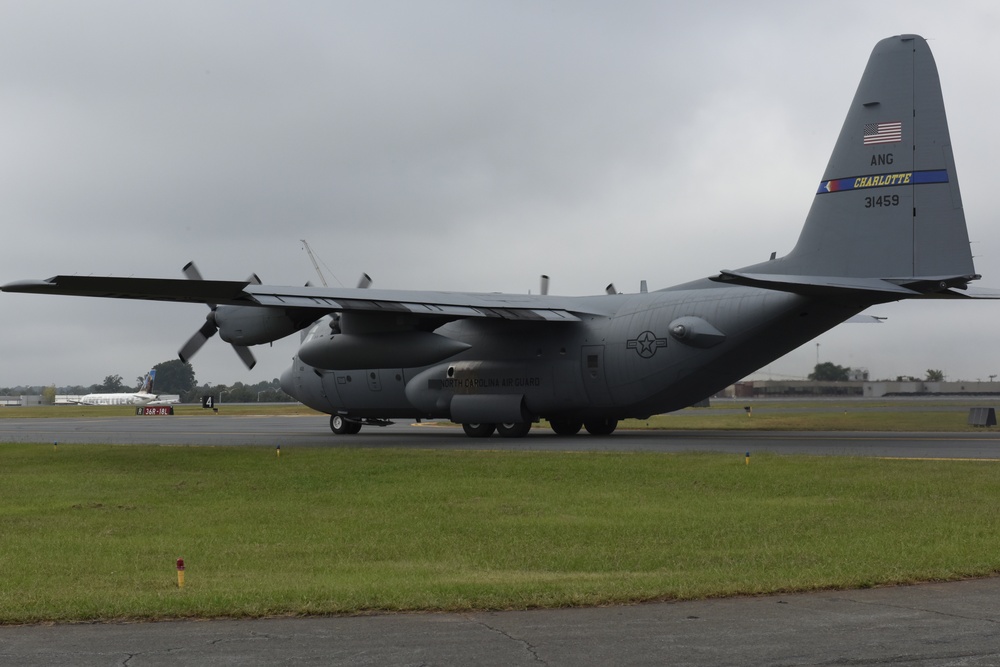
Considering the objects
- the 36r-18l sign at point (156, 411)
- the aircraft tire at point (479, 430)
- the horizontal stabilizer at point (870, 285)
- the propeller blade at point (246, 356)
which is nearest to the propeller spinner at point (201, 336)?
the propeller blade at point (246, 356)

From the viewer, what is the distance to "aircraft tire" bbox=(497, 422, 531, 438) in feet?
118

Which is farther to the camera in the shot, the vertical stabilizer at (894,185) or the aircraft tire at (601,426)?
the aircraft tire at (601,426)

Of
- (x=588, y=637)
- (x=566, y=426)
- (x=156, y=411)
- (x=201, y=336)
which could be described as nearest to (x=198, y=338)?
(x=201, y=336)

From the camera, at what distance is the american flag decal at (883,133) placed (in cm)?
2730

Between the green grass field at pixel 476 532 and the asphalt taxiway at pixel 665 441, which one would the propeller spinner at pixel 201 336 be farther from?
the green grass field at pixel 476 532

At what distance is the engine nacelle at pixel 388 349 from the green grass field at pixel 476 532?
9.01 m

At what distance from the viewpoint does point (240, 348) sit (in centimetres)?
3419

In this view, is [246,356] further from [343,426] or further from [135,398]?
[135,398]

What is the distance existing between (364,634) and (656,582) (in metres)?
3.60

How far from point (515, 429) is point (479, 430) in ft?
5.69

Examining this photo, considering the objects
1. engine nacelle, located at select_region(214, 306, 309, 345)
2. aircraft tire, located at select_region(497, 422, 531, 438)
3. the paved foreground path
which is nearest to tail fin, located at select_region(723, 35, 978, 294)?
aircraft tire, located at select_region(497, 422, 531, 438)

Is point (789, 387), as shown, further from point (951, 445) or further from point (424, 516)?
point (424, 516)

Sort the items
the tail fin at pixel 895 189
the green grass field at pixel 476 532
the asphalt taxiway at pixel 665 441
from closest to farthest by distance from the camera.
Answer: the green grass field at pixel 476 532
the asphalt taxiway at pixel 665 441
the tail fin at pixel 895 189

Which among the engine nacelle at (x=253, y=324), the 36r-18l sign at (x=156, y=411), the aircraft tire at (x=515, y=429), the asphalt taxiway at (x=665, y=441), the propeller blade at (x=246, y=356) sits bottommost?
the asphalt taxiway at (x=665, y=441)
